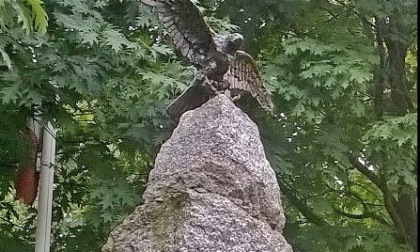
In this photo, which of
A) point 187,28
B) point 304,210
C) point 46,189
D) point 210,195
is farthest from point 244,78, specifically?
point 304,210

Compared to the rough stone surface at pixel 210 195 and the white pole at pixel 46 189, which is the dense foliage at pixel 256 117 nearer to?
the white pole at pixel 46 189

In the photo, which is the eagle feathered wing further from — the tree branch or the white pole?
the tree branch

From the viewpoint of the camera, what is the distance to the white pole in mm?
5195

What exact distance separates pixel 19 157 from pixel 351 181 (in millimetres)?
2898

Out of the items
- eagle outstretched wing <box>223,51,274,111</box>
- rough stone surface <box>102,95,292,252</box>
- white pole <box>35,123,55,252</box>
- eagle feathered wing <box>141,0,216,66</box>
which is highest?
white pole <box>35,123,55,252</box>

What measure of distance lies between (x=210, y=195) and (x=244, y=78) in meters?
0.67

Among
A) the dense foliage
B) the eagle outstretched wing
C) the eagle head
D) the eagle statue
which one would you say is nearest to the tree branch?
the dense foliage

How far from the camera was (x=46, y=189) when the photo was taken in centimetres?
527

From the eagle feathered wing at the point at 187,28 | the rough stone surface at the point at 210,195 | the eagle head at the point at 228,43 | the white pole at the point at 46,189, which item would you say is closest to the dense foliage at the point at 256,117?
the white pole at the point at 46,189

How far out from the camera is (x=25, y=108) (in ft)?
15.4

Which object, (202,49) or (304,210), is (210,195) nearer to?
(202,49)

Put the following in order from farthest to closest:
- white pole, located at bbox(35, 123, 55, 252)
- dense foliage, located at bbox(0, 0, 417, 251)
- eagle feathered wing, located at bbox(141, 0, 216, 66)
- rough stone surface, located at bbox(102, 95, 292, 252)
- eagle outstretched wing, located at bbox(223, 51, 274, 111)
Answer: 1. white pole, located at bbox(35, 123, 55, 252)
2. dense foliage, located at bbox(0, 0, 417, 251)
3. eagle outstretched wing, located at bbox(223, 51, 274, 111)
4. eagle feathered wing, located at bbox(141, 0, 216, 66)
5. rough stone surface, located at bbox(102, 95, 292, 252)

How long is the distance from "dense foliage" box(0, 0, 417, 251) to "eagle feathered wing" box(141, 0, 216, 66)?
3.81 feet

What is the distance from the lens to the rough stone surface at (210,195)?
9.20 ft
